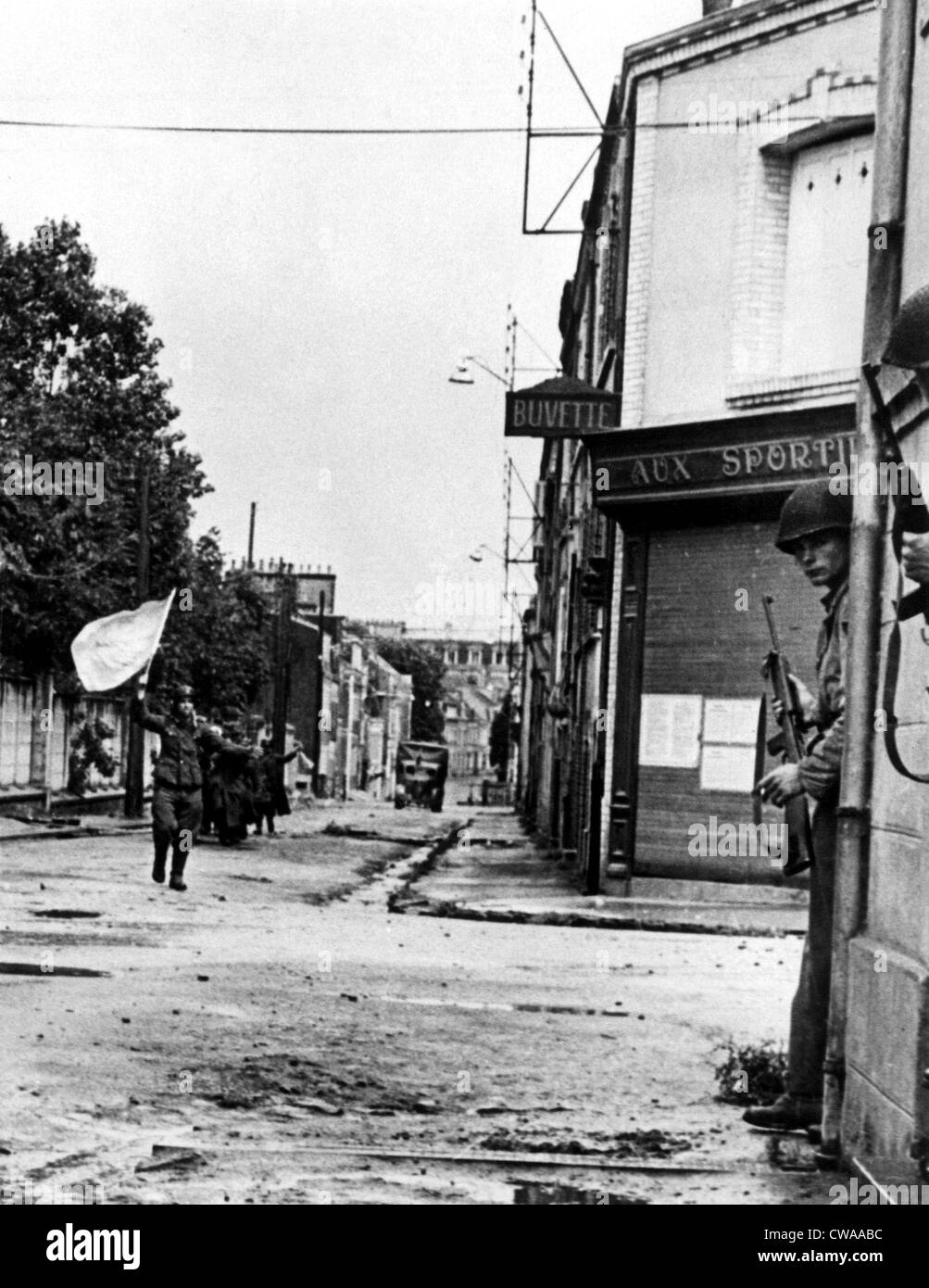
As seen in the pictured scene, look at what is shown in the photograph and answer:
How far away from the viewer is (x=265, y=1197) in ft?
18.6

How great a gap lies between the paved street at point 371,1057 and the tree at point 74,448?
54.0 feet

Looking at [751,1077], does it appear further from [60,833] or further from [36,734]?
[36,734]

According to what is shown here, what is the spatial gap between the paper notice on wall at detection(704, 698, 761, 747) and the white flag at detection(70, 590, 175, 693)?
7.69 meters

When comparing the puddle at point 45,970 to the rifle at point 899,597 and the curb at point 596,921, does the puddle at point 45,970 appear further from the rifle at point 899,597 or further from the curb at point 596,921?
the curb at point 596,921

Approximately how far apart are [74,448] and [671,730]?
15.8 meters

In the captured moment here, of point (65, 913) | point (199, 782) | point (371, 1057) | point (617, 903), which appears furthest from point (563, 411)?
point (371, 1057)

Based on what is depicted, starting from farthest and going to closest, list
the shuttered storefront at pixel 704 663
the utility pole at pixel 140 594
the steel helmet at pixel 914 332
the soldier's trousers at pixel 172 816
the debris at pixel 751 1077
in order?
the utility pole at pixel 140 594 → the shuttered storefront at pixel 704 663 → the soldier's trousers at pixel 172 816 → the debris at pixel 751 1077 → the steel helmet at pixel 914 332

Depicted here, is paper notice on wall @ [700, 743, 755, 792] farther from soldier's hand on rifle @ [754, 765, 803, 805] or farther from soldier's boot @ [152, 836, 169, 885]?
soldier's hand on rifle @ [754, 765, 803, 805]

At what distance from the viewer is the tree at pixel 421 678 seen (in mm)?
146750

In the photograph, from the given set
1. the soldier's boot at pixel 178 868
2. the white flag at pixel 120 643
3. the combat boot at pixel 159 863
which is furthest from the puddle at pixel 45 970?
the white flag at pixel 120 643

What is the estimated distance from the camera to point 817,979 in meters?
7.35

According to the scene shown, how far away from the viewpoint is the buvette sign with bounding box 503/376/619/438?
2012cm

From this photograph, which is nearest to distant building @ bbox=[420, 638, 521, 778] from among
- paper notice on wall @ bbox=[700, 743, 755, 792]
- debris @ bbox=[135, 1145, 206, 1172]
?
paper notice on wall @ bbox=[700, 743, 755, 792]
